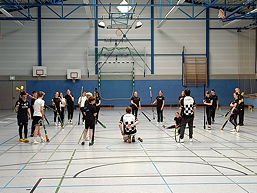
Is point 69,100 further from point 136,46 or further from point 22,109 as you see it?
point 136,46

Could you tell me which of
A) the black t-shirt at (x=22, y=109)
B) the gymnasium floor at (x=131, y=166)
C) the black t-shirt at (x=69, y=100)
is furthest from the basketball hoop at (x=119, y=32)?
the black t-shirt at (x=22, y=109)

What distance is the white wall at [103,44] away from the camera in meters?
31.9

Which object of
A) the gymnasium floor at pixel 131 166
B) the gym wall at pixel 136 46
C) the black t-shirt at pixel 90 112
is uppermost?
the gym wall at pixel 136 46

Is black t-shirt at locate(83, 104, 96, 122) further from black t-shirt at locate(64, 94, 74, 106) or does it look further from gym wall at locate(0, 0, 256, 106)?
gym wall at locate(0, 0, 256, 106)

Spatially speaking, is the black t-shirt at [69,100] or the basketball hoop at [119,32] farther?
the basketball hoop at [119,32]

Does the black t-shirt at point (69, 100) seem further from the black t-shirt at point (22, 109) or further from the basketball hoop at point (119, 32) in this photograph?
the basketball hoop at point (119, 32)

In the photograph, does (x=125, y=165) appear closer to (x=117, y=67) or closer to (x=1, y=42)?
(x=117, y=67)

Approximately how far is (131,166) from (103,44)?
24419 mm

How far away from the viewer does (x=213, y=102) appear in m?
17.6

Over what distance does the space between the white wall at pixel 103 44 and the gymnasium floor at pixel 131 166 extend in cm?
1888

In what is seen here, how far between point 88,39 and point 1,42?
293 inches

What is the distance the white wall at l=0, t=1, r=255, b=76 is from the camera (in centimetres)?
3192

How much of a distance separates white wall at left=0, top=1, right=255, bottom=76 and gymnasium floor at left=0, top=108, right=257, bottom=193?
18.9 m

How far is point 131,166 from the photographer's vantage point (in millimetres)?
8875
